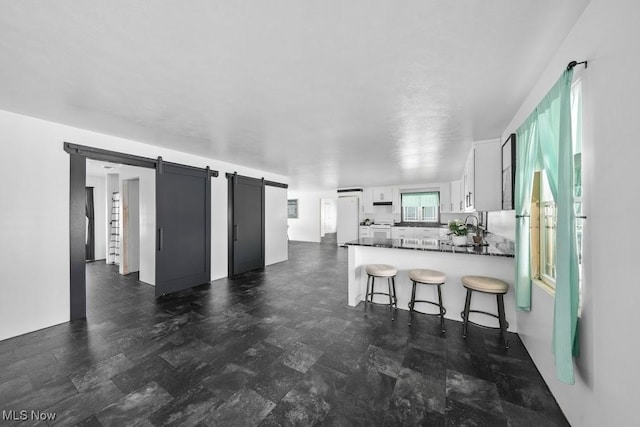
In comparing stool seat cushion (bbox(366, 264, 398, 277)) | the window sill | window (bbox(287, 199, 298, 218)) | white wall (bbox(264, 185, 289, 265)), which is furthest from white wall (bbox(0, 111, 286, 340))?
window (bbox(287, 199, 298, 218))

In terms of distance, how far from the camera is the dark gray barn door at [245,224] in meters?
5.09

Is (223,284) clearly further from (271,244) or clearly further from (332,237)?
(332,237)

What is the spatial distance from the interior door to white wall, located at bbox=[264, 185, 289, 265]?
1696 mm

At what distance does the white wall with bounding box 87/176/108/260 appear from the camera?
671 centimetres

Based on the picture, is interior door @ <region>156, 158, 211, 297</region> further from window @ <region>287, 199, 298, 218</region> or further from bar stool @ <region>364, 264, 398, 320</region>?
window @ <region>287, 199, 298, 218</region>

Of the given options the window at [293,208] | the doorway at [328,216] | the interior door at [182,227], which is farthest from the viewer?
the doorway at [328,216]

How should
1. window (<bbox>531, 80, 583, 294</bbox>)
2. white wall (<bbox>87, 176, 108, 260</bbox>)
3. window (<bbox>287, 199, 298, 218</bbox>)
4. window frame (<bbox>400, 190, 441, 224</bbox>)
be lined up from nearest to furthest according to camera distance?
window (<bbox>531, 80, 583, 294</bbox>), white wall (<bbox>87, 176, 108, 260</bbox>), window frame (<bbox>400, 190, 441, 224</bbox>), window (<bbox>287, 199, 298, 218</bbox>)

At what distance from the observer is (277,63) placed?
67.3 inches

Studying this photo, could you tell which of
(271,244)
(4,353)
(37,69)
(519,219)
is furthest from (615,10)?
(271,244)

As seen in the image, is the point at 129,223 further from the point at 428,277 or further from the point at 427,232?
the point at 427,232

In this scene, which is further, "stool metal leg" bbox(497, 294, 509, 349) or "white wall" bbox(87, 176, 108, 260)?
"white wall" bbox(87, 176, 108, 260)

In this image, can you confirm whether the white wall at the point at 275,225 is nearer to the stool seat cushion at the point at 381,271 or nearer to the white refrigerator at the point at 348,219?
the white refrigerator at the point at 348,219

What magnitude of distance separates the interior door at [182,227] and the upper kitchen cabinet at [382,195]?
6.46 m

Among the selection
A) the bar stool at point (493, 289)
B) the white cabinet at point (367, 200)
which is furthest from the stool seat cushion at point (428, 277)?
the white cabinet at point (367, 200)
